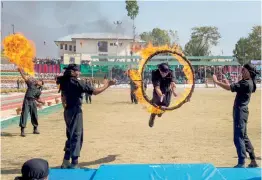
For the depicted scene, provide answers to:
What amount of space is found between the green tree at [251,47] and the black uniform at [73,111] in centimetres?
6536

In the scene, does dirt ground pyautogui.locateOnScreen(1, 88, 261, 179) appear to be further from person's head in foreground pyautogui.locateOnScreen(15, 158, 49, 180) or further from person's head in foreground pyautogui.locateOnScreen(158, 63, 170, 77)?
person's head in foreground pyautogui.locateOnScreen(15, 158, 49, 180)

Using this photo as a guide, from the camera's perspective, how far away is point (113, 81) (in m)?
7.56

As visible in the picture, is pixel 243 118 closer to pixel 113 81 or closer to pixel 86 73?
pixel 113 81

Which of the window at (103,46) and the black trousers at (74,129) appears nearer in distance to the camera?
the black trousers at (74,129)

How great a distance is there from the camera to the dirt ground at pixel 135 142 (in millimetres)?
8727

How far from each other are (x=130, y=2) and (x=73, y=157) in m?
65.2

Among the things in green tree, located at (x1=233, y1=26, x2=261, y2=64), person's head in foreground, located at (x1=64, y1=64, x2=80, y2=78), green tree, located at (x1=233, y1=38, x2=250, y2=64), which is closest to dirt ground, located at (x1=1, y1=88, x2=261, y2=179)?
person's head in foreground, located at (x1=64, y1=64, x2=80, y2=78)

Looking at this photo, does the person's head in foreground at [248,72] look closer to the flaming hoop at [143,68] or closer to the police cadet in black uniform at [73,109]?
the flaming hoop at [143,68]

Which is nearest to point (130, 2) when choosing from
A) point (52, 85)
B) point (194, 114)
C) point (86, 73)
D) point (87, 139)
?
point (86, 73)

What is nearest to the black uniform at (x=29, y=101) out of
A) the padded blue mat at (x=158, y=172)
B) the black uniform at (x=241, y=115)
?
the padded blue mat at (x=158, y=172)

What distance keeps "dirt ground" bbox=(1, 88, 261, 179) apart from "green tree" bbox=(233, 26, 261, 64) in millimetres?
56134

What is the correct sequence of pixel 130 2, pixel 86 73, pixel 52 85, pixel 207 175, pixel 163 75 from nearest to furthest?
pixel 207 175
pixel 163 75
pixel 52 85
pixel 86 73
pixel 130 2

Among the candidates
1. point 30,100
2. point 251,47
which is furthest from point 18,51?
point 251,47

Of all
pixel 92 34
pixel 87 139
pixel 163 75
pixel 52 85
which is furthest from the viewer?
pixel 92 34
